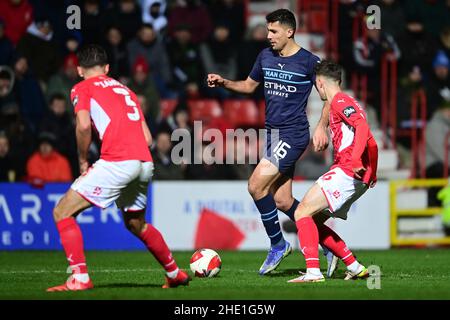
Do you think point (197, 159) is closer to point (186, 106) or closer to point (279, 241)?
point (186, 106)

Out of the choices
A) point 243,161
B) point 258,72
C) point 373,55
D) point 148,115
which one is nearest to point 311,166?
point 243,161

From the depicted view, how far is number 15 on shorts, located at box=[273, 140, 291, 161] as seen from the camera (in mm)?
10641

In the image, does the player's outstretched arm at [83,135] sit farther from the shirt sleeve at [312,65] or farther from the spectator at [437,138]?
the spectator at [437,138]

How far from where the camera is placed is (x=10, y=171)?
642 inches

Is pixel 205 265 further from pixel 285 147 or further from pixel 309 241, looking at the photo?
pixel 285 147

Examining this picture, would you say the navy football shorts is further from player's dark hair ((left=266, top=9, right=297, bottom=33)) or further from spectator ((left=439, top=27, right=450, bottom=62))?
spectator ((left=439, top=27, right=450, bottom=62))

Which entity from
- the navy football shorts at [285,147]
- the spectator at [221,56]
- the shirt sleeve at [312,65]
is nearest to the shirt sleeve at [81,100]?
the navy football shorts at [285,147]

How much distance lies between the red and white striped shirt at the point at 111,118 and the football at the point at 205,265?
179cm

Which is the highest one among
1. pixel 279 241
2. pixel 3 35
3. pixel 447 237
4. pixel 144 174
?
pixel 3 35

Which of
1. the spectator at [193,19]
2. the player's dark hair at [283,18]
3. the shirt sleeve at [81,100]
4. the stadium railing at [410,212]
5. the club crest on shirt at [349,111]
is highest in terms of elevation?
the spectator at [193,19]

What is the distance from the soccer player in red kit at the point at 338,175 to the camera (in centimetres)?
960

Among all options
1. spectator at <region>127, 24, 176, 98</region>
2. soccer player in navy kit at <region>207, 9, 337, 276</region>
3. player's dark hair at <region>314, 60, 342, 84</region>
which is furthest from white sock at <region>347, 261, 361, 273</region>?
spectator at <region>127, 24, 176, 98</region>
